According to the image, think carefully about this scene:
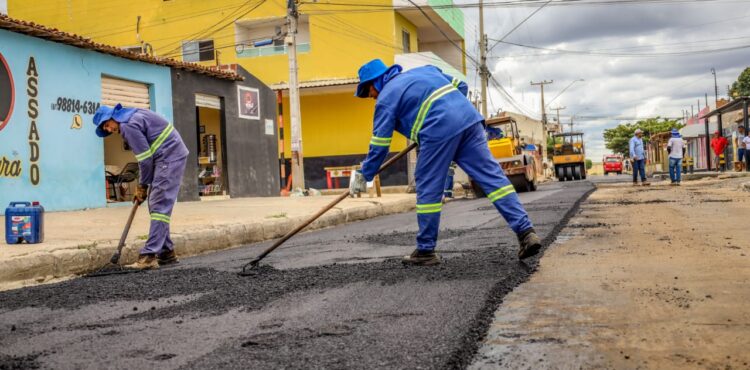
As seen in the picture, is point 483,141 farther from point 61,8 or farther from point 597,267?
point 61,8

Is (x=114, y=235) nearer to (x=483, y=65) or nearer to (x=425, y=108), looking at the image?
(x=425, y=108)

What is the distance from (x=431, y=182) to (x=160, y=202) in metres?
2.75

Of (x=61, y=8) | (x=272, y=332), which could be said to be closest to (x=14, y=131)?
(x=272, y=332)

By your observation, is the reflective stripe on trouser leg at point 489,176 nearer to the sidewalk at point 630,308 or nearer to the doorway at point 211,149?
the sidewalk at point 630,308

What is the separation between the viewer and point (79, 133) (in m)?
13.6

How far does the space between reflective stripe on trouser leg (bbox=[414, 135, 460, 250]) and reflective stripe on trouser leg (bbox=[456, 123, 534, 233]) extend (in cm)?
14

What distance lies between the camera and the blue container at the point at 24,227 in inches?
282

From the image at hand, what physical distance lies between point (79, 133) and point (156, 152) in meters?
7.75

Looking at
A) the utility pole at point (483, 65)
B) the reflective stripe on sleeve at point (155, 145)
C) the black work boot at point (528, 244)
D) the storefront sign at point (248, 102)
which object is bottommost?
the black work boot at point (528, 244)

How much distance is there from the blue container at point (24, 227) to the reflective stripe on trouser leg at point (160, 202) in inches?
56.4

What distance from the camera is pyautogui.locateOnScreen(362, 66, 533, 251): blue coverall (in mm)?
5273

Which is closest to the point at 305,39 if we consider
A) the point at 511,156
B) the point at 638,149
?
the point at 511,156

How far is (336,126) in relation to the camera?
2808 centimetres

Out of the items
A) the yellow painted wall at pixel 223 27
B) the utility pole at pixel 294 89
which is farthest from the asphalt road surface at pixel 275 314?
the yellow painted wall at pixel 223 27
